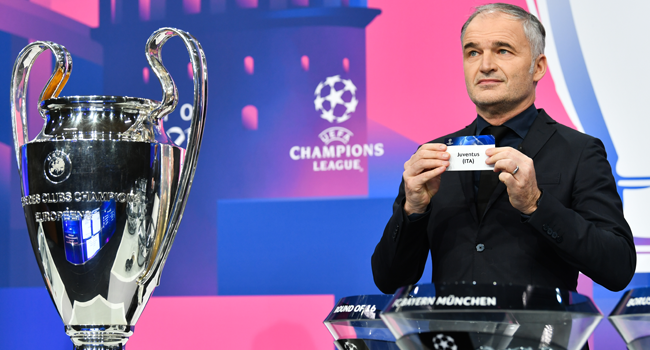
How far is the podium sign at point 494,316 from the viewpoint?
79 centimetres

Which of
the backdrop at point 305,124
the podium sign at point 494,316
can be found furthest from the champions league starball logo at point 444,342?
the backdrop at point 305,124

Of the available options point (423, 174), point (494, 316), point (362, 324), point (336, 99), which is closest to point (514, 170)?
point (423, 174)

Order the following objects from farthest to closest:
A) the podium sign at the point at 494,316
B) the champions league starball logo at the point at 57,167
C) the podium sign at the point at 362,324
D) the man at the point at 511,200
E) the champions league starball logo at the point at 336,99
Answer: the champions league starball logo at the point at 336,99
the man at the point at 511,200
the champions league starball logo at the point at 57,167
the podium sign at the point at 362,324
the podium sign at the point at 494,316

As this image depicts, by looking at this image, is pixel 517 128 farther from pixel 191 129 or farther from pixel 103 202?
pixel 103 202

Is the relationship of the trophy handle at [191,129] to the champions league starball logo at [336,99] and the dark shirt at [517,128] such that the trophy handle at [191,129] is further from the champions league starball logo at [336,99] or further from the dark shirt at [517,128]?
the champions league starball logo at [336,99]

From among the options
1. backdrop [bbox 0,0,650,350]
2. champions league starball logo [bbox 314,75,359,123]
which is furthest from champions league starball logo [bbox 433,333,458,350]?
champions league starball logo [bbox 314,75,359,123]

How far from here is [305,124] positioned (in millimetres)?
2762

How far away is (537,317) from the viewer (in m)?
0.81

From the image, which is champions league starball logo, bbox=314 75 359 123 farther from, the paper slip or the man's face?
the paper slip

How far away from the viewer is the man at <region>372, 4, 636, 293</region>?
1.41 m

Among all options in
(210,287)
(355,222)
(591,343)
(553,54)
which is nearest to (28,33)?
(210,287)

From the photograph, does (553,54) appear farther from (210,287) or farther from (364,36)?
(210,287)

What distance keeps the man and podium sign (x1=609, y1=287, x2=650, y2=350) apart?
1.71ft

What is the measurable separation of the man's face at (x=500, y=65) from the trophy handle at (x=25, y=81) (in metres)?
1.00
